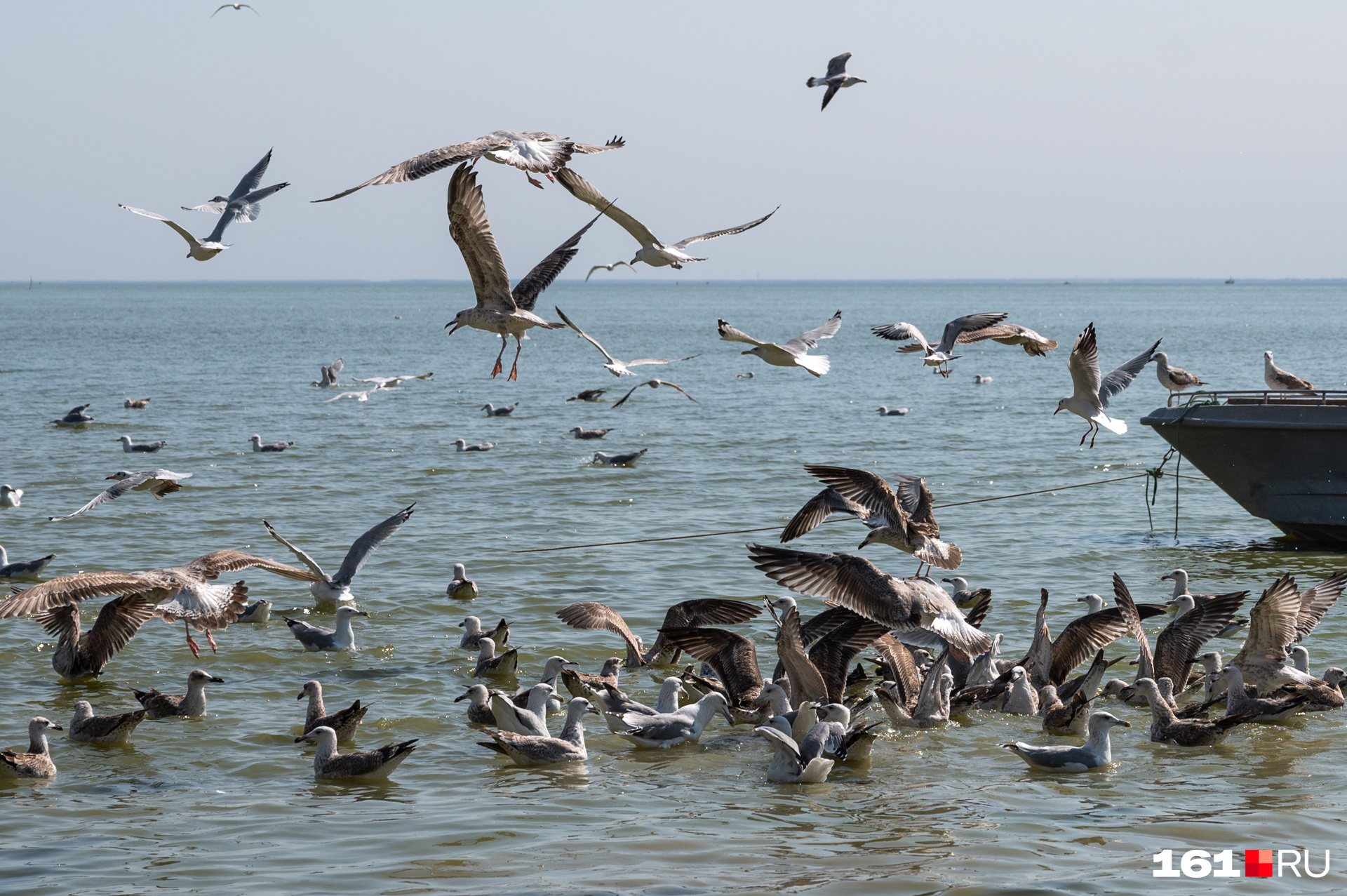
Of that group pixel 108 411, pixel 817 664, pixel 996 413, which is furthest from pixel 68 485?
pixel 996 413

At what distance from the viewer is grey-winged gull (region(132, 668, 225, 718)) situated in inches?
463

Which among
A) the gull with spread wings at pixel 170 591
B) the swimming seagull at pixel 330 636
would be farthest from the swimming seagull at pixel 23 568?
the gull with spread wings at pixel 170 591

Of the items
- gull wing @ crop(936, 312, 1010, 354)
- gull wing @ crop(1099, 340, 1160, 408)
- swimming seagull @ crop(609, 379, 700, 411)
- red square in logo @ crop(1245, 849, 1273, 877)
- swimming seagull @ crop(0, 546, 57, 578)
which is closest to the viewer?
red square in logo @ crop(1245, 849, 1273, 877)

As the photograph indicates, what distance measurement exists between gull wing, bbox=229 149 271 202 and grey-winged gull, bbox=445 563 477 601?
502 cm

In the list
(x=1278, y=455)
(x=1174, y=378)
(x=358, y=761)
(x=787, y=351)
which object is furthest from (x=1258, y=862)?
(x=1174, y=378)

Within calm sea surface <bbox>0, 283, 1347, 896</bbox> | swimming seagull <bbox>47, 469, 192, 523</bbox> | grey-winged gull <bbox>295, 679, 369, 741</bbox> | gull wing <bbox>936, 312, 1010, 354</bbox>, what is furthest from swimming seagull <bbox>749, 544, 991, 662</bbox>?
swimming seagull <bbox>47, 469, 192, 523</bbox>

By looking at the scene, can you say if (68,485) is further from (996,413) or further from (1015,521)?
(996,413)

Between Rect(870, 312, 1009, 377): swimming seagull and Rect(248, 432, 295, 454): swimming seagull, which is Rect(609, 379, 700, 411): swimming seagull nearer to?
Rect(870, 312, 1009, 377): swimming seagull

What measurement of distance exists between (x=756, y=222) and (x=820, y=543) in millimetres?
9926

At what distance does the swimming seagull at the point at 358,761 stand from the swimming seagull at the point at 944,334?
606 centimetres

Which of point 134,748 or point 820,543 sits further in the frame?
point 820,543

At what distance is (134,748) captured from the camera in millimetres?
11055

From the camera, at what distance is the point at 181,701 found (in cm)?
1188

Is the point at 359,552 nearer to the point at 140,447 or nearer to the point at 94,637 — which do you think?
the point at 94,637
